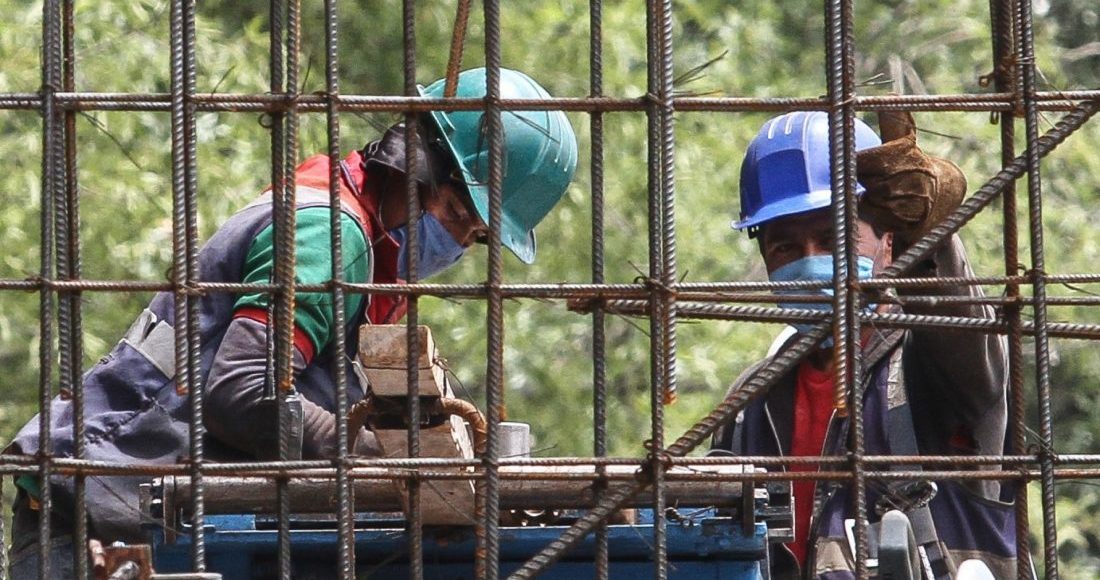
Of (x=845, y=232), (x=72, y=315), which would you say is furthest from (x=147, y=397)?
(x=845, y=232)

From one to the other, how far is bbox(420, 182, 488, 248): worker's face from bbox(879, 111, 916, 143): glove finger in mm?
958

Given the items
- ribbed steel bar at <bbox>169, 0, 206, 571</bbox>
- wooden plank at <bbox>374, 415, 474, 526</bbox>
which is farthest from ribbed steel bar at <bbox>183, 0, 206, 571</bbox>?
wooden plank at <bbox>374, 415, 474, 526</bbox>

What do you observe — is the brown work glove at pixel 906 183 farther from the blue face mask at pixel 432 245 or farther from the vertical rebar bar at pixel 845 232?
the blue face mask at pixel 432 245

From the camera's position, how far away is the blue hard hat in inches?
213

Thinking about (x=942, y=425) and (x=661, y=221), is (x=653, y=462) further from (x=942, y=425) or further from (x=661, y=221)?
(x=942, y=425)

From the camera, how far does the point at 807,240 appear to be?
17.5 feet

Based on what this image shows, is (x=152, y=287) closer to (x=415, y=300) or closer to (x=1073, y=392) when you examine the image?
(x=415, y=300)

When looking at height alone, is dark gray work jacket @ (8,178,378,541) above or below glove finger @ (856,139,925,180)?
below

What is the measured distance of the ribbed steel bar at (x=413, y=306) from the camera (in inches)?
155

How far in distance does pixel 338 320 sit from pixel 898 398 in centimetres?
159

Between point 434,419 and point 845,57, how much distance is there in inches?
39.9

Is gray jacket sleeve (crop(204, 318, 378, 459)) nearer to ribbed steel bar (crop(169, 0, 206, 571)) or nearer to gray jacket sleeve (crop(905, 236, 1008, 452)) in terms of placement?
ribbed steel bar (crop(169, 0, 206, 571))

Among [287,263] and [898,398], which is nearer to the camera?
[287,263]

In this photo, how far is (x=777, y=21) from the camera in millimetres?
11875
